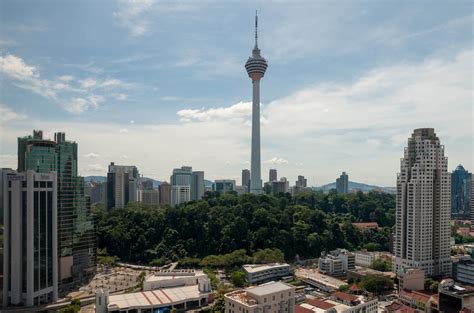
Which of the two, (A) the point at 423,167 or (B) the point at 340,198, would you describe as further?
(B) the point at 340,198

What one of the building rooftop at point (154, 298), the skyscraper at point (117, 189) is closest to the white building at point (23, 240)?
the building rooftop at point (154, 298)

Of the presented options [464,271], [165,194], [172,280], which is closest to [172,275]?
[172,280]

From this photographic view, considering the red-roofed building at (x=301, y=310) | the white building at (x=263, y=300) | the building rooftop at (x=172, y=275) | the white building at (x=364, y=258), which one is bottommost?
the white building at (x=364, y=258)

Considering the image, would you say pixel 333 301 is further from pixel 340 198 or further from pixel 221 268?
pixel 340 198

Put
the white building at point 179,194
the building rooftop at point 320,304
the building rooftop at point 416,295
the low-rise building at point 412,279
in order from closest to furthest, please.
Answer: the building rooftop at point 320,304 < the building rooftop at point 416,295 < the low-rise building at point 412,279 < the white building at point 179,194

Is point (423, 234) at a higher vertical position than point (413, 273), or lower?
higher

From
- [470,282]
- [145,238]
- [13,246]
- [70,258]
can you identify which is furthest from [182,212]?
[470,282]

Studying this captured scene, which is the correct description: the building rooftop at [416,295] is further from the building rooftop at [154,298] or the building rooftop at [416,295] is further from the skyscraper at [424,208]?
the building rooftop at [154,298]
